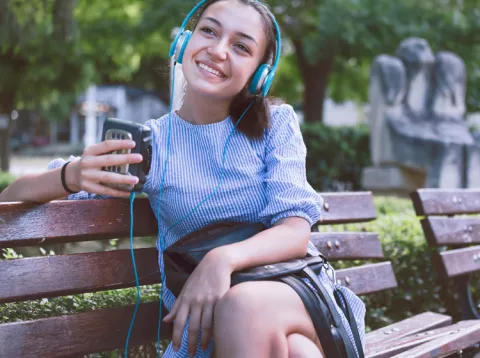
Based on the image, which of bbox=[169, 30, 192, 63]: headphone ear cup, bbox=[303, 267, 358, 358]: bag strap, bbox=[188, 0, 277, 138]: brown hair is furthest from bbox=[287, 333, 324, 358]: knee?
bbox=[169, 30, 192, 63]: headphone ear cup

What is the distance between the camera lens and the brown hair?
8.26 feet

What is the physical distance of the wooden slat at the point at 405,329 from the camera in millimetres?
3323

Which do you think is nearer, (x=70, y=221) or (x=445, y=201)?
(x=70, y=221)

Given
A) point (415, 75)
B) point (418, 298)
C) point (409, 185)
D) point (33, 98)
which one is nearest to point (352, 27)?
point (415, 75)

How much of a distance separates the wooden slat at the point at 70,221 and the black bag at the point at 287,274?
0.93 feet

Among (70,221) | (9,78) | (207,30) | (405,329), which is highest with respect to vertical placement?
(207,30)

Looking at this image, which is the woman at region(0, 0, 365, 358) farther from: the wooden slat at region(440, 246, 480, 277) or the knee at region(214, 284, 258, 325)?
the wooden slat at region(440, 246, 480, 277)

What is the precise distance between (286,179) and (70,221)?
2.30ft

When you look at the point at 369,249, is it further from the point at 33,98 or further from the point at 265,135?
the point at 33,98

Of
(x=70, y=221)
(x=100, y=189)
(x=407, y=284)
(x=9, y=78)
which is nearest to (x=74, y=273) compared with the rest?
(x=70, y=221)

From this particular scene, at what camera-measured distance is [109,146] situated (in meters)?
2.09

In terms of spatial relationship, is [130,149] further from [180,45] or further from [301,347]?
[301,347]

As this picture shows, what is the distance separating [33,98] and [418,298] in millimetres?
15811

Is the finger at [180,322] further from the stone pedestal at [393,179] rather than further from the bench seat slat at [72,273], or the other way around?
the stone pedestal at [393,179]
